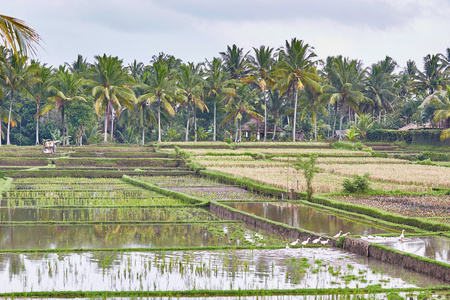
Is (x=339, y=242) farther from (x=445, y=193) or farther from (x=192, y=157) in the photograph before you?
(x=192, y=157)

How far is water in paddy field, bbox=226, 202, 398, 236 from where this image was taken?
1291cm

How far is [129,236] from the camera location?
12.5m

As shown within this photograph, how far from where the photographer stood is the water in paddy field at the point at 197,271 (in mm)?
8297

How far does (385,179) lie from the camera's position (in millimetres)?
22328

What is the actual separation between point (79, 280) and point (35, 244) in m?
3.29

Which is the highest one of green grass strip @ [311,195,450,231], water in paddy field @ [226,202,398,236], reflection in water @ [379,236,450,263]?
green grass strip @ [311,195,450,231]

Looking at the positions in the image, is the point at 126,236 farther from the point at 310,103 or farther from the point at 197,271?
the point at 310,103

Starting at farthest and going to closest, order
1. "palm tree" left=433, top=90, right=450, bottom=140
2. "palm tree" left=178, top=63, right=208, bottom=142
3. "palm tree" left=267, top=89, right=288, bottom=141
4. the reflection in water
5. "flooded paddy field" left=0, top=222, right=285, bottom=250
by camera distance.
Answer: "palm tree" left=267, top=89, right=288, bottom=141
"palm tree" left=178, top=63, right=208, bottom=142
"palm tree" left=433, top=90, right=450, bottom=140
"flooded paddy field" left=0, top=222, right=285, bottom=250
the reflection in water

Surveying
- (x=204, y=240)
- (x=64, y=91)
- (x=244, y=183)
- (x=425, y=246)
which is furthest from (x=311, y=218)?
(x=64, y=91)

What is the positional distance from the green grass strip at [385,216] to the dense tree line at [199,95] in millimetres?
24670

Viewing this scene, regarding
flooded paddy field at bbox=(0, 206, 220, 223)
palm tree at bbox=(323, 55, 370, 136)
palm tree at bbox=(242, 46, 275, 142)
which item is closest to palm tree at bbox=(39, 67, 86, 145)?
palm tree at bbox=(242, 46, 275, 142)

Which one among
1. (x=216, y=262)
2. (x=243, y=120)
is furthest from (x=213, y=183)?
(x=243, y=120)

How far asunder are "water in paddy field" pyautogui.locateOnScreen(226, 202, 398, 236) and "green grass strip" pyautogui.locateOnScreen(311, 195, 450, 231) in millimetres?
436

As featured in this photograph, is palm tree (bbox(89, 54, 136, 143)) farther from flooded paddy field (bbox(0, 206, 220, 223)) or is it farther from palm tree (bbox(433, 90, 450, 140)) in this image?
flooded paddy field (bbox(0, 206, 220, 223))
